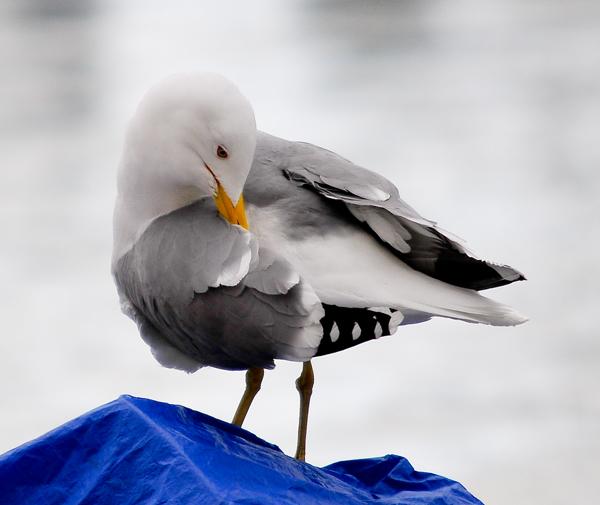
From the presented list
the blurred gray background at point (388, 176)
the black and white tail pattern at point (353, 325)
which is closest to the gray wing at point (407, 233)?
the black and white tail pattern at point (353, 325)

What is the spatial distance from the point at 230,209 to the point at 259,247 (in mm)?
88

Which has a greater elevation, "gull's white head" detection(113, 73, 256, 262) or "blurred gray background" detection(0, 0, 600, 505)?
"gull's white head" detection(113, 73, 256, 262)

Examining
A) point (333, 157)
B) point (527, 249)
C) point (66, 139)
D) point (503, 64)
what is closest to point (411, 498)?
point (333, 157)

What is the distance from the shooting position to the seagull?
5.06 ft

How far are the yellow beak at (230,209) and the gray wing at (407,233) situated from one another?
9 cm

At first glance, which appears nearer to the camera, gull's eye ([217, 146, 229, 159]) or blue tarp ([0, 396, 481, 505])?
blue tarp ([0, 396, 481, 505])

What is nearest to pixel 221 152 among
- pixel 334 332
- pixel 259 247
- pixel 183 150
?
pixel 183 150

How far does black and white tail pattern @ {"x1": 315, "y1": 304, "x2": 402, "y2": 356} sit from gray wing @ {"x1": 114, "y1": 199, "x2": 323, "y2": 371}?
18 millimetres

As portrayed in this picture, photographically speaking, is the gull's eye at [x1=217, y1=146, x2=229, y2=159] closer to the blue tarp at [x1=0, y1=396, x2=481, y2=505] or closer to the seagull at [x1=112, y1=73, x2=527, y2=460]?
the seagull at [x1=112, y1=73, x2=527, y2=460]

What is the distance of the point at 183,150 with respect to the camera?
1699mm

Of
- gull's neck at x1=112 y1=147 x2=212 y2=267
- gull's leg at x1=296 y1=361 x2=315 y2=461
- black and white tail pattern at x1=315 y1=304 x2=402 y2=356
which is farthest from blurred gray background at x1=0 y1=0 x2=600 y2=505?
black and white tail pattern at x1=315 y1=304 x2=402 y2=356

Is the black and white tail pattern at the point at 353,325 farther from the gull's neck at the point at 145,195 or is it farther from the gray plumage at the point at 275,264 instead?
the gull's neck at the point at 145,195

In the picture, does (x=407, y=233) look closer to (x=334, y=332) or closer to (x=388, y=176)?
(x=334, y=332)

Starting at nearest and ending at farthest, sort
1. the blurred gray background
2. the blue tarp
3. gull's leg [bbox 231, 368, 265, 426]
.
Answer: the blue tarp
gull's leg [bbox 231, 368, 265, 426]
the blurred gray background
